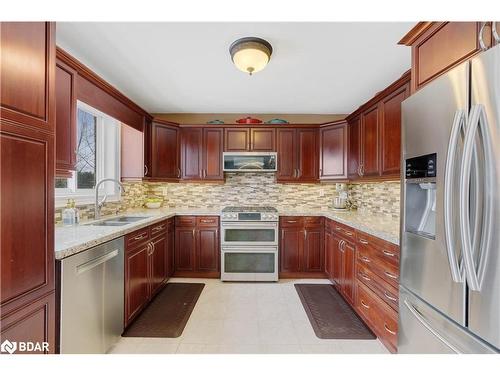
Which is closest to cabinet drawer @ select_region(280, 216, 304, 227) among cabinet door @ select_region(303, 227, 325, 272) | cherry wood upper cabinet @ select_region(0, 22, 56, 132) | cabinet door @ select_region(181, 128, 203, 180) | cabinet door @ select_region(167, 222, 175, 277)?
cabinet door @ select_region(303, 227, 325, 272)

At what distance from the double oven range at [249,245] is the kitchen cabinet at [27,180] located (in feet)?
6.92

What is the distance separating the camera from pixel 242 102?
10.9 feet

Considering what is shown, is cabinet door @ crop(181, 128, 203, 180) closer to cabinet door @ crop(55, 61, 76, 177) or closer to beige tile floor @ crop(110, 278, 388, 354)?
beige tile floor @ crop(110, 278, 388, 354)

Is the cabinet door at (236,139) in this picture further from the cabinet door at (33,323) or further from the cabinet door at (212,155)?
the cabinet door at (33,323)

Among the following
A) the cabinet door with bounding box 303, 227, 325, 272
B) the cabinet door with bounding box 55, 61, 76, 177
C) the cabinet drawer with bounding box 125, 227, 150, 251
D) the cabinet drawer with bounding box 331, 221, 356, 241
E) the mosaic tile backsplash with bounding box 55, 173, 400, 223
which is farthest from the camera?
the mosaic tile backsplash with bounding box 55, 173, 400, 223

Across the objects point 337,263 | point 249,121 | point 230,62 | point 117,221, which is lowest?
point 337,263

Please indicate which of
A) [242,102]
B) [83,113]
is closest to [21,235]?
[83,113]

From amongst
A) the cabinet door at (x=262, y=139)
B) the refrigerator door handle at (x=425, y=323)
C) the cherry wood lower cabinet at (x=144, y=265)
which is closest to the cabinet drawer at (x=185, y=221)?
the cherry wood lower cabinet at (x=144, y=265)

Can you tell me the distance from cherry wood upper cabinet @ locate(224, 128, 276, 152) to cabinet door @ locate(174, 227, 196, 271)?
4.38ft

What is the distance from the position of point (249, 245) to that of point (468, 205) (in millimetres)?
2492

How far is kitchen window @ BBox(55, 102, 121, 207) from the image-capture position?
236 centimetres

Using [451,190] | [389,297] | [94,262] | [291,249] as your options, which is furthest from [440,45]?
[291,249]

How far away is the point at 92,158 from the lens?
2803 mm

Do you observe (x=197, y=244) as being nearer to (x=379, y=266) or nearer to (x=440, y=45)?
(x=379, y=266)
